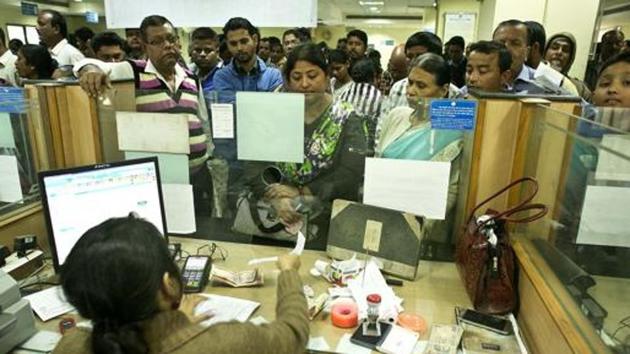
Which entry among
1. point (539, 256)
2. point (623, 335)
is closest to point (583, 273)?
point (539, 256)

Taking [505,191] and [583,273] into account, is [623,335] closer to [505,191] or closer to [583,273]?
[583,273]

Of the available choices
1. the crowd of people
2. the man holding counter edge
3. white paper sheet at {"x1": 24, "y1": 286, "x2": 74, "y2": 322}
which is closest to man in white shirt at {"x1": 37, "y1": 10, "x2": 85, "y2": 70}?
the crowd of people

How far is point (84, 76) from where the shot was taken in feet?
Result: 4.95

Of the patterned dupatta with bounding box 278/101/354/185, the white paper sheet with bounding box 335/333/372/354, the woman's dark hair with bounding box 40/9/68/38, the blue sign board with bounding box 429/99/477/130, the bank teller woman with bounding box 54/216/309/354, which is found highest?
the woman's dark hair with bounding box 40/9/68/38

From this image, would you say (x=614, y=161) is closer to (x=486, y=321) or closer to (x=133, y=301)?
(x=486, y=321)

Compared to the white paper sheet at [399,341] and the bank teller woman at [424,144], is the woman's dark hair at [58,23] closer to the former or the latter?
the bank teller woman at [424,144]

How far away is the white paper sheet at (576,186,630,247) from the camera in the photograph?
3.51ft

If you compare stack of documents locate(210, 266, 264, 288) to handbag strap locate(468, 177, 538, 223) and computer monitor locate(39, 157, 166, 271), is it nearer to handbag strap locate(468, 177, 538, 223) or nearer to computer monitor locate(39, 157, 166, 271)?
computer monitor locate(39, 157, 166, 271)

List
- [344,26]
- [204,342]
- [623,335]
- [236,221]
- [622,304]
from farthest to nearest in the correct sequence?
[344,26]
[236,221]
[622,304]
[623,335]
[204,342]

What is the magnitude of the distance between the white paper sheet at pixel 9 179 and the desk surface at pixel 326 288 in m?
0.57

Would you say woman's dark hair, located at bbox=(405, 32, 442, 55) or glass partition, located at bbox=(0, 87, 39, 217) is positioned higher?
woman's dark hair, located at bbox=(405, 32, 442, 55)

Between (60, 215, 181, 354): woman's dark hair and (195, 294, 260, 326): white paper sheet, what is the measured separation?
1.39 feet

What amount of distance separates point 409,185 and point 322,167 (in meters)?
0.32

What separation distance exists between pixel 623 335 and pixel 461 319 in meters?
0.38
